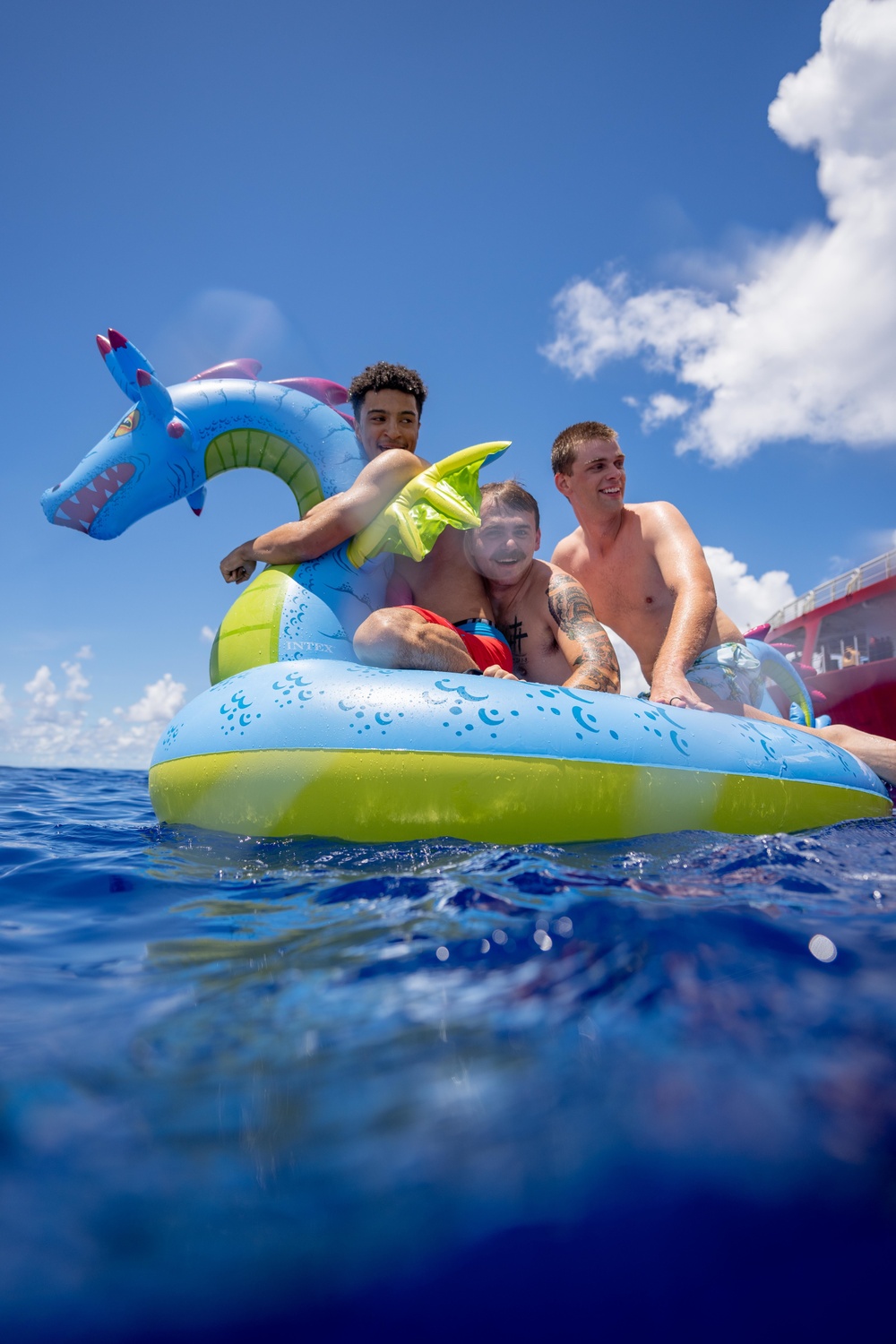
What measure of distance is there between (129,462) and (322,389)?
928 millimetres

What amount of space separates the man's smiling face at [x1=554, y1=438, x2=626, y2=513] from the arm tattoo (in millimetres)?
648

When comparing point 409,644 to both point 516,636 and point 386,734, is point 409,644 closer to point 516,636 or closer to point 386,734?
point 386,734

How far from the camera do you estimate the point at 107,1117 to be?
0.78 metres

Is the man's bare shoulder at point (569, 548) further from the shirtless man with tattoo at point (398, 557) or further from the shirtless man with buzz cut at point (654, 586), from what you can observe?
the shirtless man with tattoo at point (398, 557)

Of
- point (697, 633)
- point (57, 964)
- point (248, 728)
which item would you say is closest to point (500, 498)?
point (697, 633)

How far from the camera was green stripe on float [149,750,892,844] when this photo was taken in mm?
1976

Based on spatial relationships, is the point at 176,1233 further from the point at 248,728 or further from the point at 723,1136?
the point at 248,728

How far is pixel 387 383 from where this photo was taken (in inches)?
120

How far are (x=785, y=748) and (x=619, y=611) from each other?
1.34 meters

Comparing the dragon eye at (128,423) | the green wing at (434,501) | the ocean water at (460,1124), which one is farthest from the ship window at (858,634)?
the ocean water at (460,1124)

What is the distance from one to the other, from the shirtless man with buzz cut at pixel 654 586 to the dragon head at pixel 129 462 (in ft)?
5.85

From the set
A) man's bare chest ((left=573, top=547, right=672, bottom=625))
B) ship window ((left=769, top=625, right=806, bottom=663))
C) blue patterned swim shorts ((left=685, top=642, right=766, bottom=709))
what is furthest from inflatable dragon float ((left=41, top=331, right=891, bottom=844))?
ship window ((left=769, top=625, right=806, bottom=663))

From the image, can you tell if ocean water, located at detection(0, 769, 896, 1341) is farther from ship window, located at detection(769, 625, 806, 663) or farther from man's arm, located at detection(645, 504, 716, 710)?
ship window, located at detection(769, 625, 806, 663)

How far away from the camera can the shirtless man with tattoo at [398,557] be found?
2.46m
